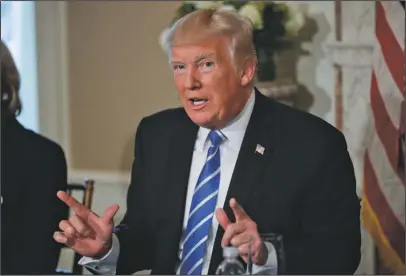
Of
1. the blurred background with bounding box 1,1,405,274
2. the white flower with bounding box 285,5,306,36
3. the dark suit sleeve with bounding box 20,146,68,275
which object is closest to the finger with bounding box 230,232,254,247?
the blurred background with bounding box 1,1,405,274

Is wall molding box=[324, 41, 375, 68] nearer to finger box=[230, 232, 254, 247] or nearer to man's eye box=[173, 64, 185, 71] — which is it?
man's eye box=[173, 64, 185, 71]

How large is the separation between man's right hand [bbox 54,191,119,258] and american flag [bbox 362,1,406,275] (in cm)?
59

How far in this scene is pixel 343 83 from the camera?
58.6 inches

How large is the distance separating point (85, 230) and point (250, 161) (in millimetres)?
330

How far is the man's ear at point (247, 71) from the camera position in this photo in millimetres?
1197

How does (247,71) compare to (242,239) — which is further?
(247,71)

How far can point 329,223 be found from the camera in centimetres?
120

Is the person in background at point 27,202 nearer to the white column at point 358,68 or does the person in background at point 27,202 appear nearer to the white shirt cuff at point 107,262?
the white shirt cuff at point 107,262

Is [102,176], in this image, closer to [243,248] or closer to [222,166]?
[222,166]

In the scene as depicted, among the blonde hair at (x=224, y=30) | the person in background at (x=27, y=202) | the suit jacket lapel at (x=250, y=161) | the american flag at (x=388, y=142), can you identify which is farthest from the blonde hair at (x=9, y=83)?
the american flag at (x=388, y=142)

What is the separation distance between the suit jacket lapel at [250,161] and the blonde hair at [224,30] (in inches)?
4.6

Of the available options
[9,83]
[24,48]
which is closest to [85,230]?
[9,83]

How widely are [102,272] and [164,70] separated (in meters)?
0.51

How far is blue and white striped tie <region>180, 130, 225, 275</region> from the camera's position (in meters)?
1.23
